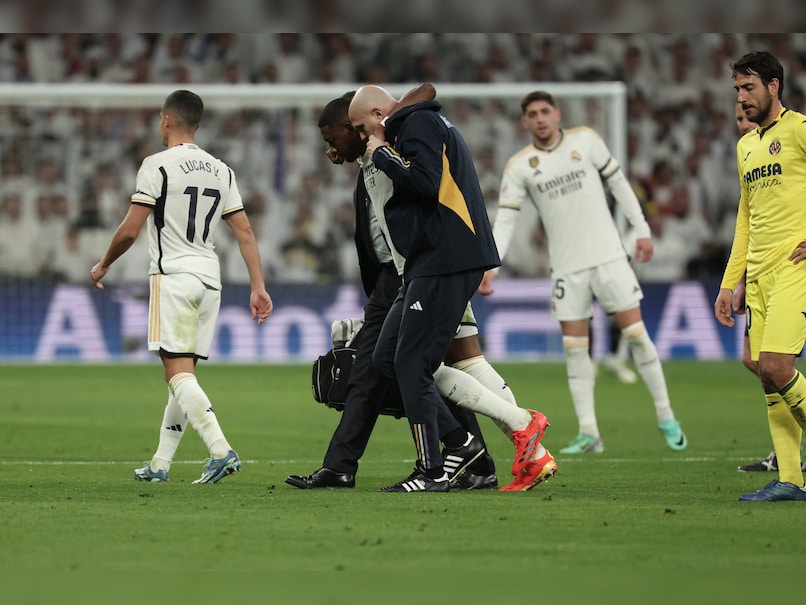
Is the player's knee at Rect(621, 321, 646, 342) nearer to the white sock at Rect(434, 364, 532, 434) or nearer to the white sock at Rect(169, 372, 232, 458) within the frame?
the white sock at Rect(434, 364, 532, 434)

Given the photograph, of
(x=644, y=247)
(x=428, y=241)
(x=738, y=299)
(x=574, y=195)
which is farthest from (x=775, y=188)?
(x=574, y=195)

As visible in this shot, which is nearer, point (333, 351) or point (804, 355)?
point (333, 351)

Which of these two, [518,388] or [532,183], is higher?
[532,183]

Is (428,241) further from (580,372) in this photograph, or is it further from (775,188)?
(580,372)

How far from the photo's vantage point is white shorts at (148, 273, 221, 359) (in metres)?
7.68

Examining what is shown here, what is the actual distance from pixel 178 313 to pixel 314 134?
13319 millimetres

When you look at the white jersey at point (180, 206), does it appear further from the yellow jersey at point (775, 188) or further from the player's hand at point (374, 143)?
the yellow jersey at point (775, 188)

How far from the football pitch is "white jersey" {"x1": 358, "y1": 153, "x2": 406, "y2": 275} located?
45.7 inches

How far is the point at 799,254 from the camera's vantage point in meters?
6.80

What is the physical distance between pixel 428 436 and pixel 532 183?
3717mm

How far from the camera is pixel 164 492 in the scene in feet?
23.6

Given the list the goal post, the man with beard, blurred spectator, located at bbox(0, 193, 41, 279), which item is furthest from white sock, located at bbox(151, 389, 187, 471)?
blurred spectator, located at bbox(0, 193, 41, 279)

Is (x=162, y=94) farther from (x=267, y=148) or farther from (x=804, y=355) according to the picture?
(x=804, y=355)

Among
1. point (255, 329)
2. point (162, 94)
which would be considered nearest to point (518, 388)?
point (255, 329)
